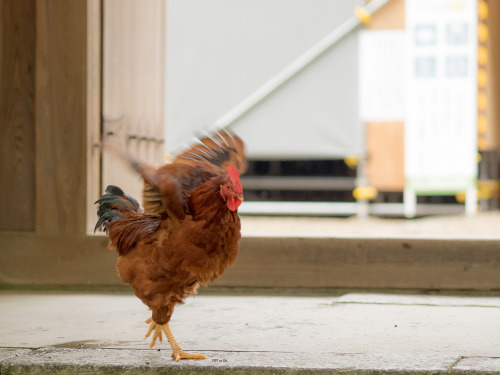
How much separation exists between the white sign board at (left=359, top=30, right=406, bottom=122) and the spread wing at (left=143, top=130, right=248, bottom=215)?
361 centimetres

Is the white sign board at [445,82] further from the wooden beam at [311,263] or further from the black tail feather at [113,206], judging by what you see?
the black tail feather at [113,206]

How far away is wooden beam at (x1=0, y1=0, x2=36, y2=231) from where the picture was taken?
427 centimetres

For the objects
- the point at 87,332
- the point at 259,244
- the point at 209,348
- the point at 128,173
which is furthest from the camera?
the point at 128,173

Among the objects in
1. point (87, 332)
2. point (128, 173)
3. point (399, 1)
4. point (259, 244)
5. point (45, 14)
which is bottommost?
point (87, 332)

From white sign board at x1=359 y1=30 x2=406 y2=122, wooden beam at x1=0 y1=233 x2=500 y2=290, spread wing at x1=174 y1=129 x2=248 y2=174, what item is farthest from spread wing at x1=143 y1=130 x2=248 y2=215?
white sign board at x1=359 y1=30 x2=406 y2=122

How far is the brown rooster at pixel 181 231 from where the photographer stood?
8.13 feet

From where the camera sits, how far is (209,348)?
274cm

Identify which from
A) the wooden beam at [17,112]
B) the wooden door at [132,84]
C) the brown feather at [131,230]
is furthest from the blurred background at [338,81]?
the brown feather at [131,230]

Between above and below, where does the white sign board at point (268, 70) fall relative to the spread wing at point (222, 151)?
above

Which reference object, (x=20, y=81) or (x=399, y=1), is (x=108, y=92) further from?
(x=399, y=1)

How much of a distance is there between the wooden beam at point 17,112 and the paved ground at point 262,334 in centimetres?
50

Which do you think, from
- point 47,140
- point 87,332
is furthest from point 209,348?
point 47,140

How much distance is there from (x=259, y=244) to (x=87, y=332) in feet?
4.20

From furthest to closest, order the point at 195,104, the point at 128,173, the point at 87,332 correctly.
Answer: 1. the point at 195,104
2. the point at 128,173
3. the point at 87,332
